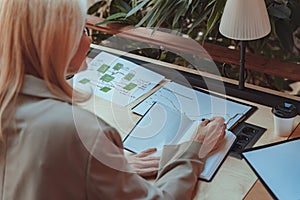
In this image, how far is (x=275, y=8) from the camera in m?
1.85

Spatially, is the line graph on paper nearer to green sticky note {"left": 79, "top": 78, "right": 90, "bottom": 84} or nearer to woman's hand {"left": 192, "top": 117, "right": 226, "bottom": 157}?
woman's hand {"left": 192, "top": 117, "right": 226, "bottom": 157}

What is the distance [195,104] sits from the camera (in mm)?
1665

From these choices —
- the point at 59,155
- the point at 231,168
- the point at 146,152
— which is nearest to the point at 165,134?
the point at 146,152

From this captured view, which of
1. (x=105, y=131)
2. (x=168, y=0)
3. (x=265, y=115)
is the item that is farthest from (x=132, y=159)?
(x=168, y=0)

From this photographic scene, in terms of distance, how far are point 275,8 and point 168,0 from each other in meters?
0.38

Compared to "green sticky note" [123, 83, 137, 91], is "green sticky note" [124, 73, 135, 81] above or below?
above

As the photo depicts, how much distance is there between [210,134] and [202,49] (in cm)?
53

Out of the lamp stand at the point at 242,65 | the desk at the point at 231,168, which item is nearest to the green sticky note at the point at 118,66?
the desk at the point at 231,168

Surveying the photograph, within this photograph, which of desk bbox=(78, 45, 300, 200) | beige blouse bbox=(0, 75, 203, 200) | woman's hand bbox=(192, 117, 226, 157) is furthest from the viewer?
woman's hand bbox=(192, 117, 226, 157)

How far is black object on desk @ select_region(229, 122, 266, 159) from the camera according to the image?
149cm

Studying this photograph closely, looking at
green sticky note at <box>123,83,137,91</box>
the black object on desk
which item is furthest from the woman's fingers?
green sticky note at <box>123,83,137,91</box>

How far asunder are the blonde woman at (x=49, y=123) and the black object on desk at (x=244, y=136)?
1.21 feet

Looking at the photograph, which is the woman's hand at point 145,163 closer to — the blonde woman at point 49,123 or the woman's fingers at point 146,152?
the woman's fingers at point 146,152

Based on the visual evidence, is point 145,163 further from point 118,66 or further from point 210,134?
point 118,66
